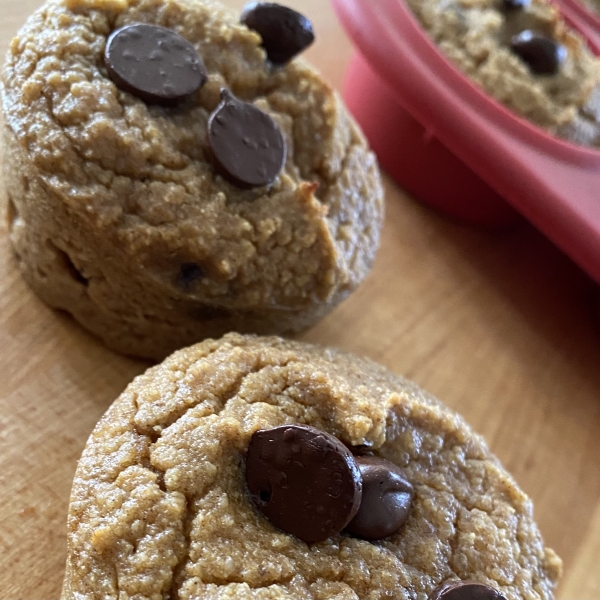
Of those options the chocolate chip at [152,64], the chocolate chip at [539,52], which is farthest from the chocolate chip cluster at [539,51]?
the chocolate chip at [152,64]

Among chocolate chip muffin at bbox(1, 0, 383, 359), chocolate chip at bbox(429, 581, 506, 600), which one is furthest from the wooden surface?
chocolate chip at bbox(429, 581, 506, 600)

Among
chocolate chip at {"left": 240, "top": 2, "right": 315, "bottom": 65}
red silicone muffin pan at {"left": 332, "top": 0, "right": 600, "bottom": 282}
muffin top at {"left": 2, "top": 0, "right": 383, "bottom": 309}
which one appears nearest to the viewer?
muffin top at {"left": 2, "top": 0, "right": 383, "bottom": 309}

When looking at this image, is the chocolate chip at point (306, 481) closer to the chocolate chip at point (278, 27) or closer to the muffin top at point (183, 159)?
the muffin top at point (183, 159)

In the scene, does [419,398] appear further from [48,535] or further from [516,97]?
[516,97]

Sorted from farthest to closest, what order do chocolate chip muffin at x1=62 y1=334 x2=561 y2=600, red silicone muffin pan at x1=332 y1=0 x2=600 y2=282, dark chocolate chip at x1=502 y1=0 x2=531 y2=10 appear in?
1. dark chocolate chip at x1=502 y1=0 x2=531 y2=10
2. red silicone muffin pan at x1=332 y1=0 x2=600 y2=282
3. chocolate chip muffin at x1=62 y1=334 x2=561 y2=600

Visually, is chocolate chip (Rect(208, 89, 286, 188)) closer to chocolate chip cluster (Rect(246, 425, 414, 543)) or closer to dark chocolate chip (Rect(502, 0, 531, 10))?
chocolate chip cluster (Rect(246, 425, 414, 543))

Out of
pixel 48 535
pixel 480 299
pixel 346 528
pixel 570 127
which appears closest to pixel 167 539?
pixel 346 528

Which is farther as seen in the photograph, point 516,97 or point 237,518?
point 516,97
